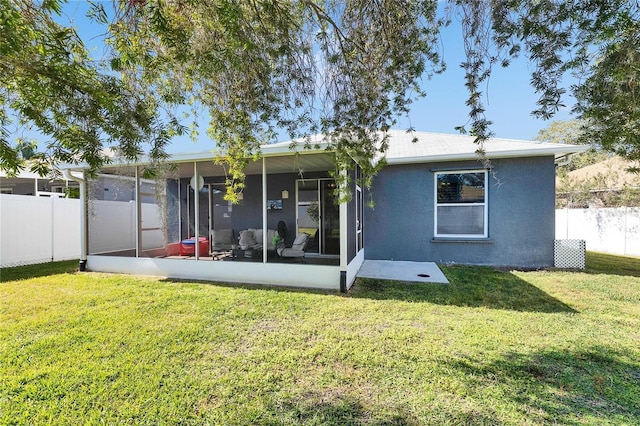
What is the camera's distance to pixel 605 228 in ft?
37.8

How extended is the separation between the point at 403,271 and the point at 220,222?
685 centimetres

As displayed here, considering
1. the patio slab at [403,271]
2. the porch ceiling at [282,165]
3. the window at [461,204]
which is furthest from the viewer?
the window at [461,204]

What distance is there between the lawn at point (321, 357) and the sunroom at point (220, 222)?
4.22 ft

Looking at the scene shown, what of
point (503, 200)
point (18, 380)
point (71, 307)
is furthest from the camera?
point (503, 200)

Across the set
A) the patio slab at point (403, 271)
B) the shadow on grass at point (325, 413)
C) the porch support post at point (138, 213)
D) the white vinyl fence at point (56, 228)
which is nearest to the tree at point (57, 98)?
the shadow on grass at point (325, 413)

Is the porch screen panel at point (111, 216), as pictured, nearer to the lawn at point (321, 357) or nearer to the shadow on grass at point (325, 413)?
the lawn at point (321, 357)

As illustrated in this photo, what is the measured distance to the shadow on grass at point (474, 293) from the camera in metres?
5.05

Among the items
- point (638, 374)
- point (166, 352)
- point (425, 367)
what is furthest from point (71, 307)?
point (638, 374)

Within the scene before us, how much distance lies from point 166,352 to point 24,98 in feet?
9.56

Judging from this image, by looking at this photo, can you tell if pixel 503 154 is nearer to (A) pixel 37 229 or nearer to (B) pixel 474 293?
(B) pixel 474 293

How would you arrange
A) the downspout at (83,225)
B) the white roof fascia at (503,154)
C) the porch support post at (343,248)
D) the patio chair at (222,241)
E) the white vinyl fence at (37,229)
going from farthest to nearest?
the patio chair at (222,241), the white vinyl fence at (37,229), the downspout at (83,225), the white roof fascia at (503,154), the porch support post at (343,248)

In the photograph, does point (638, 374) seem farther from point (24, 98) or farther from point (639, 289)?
point (24, 98)

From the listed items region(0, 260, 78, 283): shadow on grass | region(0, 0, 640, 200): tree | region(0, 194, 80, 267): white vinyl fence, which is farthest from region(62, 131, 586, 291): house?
region(0, 0, 640, 200): tree

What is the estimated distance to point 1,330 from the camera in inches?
158
